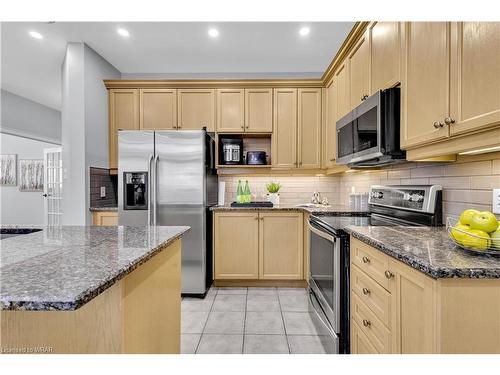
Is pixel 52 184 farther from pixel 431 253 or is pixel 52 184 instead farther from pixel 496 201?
pixel 496 201

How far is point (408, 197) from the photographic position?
6.25 ft

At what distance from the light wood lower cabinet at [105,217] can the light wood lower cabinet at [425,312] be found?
2.77 metres

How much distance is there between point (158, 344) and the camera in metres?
1.23

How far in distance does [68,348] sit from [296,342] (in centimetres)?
162

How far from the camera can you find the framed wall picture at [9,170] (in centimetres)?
639

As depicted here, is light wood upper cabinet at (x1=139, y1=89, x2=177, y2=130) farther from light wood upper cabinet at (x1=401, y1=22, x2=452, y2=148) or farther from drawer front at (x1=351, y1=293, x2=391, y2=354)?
drawer front at (x1=351, y1=293, x2=391, y2=354)

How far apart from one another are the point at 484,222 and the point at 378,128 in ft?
3.14

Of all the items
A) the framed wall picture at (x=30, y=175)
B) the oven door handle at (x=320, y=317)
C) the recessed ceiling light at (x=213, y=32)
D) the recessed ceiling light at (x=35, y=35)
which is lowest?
the oven door handle at (x=320, y=317)

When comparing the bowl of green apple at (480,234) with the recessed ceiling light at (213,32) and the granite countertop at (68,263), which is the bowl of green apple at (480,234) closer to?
the granite countertop at (68,263)

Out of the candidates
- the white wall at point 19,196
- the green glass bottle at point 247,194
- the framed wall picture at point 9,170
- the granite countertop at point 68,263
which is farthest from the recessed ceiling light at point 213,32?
the framed wall picture at point 9,170

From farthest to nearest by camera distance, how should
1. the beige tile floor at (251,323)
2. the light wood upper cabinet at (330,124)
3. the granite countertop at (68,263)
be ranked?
the light wood upper cabinet at (330,124)
the beige tile floor at (251,323)
the granite countertop at (68,263)

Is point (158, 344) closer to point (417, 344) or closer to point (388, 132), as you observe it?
point (417, 344)

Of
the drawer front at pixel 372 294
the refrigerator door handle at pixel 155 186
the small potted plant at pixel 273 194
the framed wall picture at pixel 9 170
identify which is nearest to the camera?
the drawer front at pixel 372 294

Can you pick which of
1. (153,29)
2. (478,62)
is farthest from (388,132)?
(153,29)
